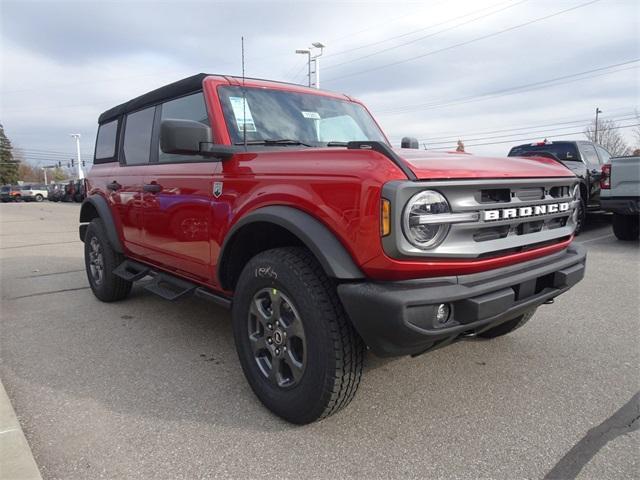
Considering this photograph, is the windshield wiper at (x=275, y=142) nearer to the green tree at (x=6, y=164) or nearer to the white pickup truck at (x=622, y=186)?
the white pickup truck at (x=622, y=186)

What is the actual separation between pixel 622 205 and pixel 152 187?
739 centimetres

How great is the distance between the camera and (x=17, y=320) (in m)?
4.53

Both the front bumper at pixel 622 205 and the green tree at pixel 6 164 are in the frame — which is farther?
the green tree at pixel 6 164

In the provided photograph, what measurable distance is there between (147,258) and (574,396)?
Result: 345cm

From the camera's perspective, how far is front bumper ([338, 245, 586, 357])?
6.65 feet

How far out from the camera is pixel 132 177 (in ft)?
13.9

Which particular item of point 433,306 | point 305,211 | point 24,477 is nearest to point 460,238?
point 433,306

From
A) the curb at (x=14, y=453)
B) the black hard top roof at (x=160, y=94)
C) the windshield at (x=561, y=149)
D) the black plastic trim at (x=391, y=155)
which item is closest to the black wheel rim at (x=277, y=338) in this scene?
the black plastic trim at (x=391, y=155)

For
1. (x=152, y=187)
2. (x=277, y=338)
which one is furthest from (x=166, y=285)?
(x=277, y=338)

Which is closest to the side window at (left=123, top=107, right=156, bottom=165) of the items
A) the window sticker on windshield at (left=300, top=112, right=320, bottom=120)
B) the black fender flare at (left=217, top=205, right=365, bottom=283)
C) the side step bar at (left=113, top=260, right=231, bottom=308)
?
the side step bar at (left=113, top=260, right=231, bottom=308)

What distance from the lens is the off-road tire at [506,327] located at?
3.43 m

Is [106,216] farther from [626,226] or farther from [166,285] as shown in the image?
[626,226]

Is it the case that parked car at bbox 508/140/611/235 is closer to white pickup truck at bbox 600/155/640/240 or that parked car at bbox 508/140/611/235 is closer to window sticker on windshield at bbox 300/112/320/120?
white pickup truck at bbox 600/155/640/240

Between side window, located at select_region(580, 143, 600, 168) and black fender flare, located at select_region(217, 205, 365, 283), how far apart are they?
9.28 meters
